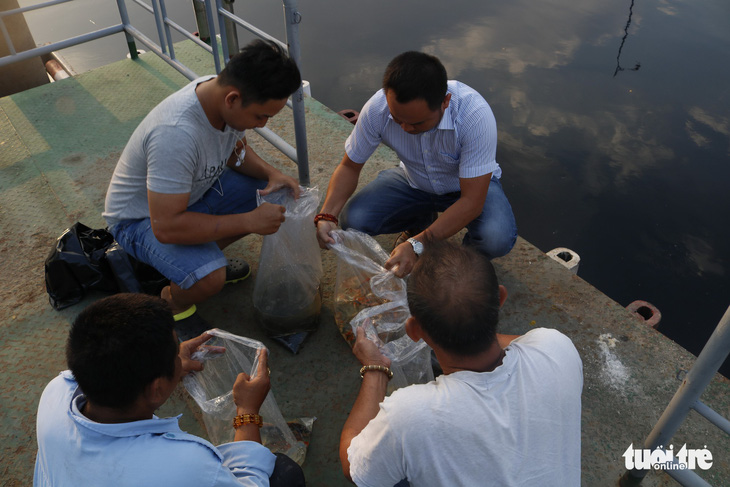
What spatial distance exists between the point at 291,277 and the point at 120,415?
3.11 ft

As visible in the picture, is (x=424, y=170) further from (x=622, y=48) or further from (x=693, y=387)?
(x=622, y=48)

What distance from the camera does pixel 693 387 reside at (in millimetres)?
1321

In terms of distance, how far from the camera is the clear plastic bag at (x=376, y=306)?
1.59m

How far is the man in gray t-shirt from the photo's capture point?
→ 1652 mm

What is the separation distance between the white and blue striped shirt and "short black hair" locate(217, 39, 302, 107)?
483 millimetres

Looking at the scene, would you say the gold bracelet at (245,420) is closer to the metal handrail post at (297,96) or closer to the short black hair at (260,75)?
the short black hair at (260,75)

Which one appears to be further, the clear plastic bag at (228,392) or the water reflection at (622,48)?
the water reflection at (622,48)

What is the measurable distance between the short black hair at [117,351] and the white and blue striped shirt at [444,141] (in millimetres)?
1251

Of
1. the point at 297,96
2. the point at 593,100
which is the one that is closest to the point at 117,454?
the point at 297,96

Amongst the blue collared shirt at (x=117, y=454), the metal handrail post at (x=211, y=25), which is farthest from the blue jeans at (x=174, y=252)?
the metal handrail post at (x=211, y=25)

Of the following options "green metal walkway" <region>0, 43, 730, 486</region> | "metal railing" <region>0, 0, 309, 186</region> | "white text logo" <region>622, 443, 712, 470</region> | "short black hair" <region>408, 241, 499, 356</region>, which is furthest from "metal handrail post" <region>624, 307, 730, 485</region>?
"metal railing" <region>0, 0, 309, 186</region>

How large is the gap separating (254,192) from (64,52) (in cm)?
526

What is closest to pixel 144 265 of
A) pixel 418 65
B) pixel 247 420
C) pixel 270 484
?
pixel 247 420

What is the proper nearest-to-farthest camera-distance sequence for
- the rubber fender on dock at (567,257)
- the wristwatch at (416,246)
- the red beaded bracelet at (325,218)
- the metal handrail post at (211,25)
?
1. the wristwatch at (416,246)
2. the red beaded bracelet at (325,218)
3. the rubber fender on dock at (567,257)
4. the metal handrail post at (211,25)
